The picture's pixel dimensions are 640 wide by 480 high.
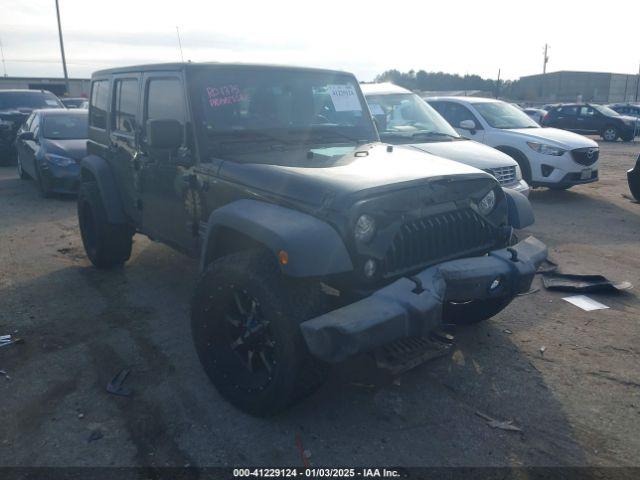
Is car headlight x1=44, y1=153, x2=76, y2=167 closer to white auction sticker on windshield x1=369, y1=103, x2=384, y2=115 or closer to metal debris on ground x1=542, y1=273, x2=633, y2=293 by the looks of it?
white auction sticker on windshield x1=369, y1=103, x2=384, y2=115

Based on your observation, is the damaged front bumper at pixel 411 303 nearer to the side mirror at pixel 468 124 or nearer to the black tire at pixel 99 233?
the black tire at pixel 99 233

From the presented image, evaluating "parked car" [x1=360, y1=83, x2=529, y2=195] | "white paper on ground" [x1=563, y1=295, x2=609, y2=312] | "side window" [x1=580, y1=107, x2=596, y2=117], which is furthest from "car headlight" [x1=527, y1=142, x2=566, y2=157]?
"side window" [x1=580, y1=107, x2=596, y2=117]

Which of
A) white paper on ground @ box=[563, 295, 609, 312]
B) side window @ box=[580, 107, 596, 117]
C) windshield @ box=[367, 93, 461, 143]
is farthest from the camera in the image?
side window @ box=[580, 107, 596, 117]

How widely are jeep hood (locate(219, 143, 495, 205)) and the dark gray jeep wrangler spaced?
11mm

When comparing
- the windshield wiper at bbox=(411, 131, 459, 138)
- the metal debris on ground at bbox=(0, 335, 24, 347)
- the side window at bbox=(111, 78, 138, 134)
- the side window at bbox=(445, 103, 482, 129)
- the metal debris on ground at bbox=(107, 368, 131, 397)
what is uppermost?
the side window at bbox=(111, 78, 138, 134)

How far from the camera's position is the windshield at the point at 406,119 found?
7.78 meters

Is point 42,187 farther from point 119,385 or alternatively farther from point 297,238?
point 297,238

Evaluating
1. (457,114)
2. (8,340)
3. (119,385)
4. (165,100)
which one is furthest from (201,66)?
(457,114)

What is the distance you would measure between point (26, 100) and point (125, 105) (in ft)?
40.9

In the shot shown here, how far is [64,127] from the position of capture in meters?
10.4

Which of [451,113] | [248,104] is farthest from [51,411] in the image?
[451,113]

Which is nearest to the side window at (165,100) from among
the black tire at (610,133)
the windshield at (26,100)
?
the windshield at (26,100)

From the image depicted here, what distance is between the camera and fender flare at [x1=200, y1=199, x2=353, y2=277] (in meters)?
2.82

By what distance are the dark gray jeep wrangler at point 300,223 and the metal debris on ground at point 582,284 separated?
145cm
